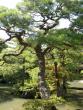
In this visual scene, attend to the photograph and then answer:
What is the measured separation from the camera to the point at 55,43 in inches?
278

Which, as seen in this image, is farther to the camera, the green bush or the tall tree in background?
the green bush

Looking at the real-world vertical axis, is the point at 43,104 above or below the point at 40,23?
below

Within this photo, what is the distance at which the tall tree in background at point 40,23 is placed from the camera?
23.2ft

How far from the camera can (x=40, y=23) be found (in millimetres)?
8008

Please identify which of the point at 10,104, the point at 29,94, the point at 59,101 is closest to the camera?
the point at 59,101

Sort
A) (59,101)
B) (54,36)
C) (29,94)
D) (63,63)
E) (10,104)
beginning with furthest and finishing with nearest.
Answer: (29,94), (10,104), (63,63), (59,101), (54,36)

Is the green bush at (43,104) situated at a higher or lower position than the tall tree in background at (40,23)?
lower

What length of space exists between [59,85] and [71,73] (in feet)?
2.70

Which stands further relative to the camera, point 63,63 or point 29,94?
point 29,94

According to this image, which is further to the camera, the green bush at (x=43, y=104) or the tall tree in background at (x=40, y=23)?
the green bush at (x=43, y=104)

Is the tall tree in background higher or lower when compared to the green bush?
higher

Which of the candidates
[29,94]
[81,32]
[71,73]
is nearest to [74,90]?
[29,94]

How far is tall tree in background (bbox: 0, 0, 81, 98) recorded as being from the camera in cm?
707

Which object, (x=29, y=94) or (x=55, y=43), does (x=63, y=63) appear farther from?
(x=55, y=43)
